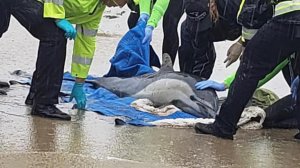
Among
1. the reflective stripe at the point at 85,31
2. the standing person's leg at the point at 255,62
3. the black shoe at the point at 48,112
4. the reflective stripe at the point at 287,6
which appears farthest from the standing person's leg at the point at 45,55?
the reflective stripe at the point at 287,6

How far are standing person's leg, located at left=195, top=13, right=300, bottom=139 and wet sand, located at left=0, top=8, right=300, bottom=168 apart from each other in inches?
7.4

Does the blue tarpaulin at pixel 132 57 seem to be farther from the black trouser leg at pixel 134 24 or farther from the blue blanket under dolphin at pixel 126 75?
the black trouser leg at pixel 134 24

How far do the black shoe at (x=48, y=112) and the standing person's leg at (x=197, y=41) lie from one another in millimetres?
1978

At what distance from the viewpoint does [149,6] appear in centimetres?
755

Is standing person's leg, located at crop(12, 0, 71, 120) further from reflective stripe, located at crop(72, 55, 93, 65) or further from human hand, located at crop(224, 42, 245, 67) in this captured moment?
human hand, located at crop(224, 42, 245, 67)

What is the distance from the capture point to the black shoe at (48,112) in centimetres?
577

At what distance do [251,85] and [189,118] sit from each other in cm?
96

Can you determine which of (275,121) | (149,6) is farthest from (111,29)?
(275,121)

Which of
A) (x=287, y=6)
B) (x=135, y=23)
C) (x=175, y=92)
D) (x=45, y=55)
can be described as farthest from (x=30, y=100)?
(x=135, y=23)

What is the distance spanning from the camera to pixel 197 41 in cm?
735

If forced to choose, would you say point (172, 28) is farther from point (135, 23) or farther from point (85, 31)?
point (85, 31)

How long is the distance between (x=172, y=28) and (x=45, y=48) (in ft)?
9.33

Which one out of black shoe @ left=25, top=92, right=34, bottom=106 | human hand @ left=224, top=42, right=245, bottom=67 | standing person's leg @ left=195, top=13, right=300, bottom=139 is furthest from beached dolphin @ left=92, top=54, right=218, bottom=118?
black shoe @ left=25, top=92, right=34, bottom=106

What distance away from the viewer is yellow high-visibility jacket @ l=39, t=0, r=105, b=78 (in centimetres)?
567
